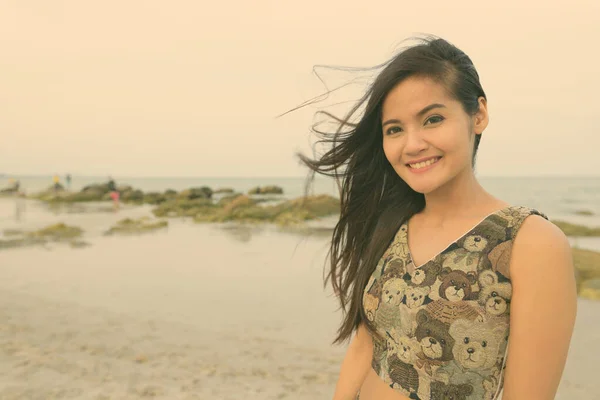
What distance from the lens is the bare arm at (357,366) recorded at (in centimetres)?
239

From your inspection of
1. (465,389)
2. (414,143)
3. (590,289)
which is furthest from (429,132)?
(590,289)

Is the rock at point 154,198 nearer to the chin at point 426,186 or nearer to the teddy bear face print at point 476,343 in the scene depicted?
the chin at point 426,186

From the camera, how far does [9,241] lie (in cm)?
1330

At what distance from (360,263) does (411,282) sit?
1.80ft

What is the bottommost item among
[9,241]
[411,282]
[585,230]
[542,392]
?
[9,241]

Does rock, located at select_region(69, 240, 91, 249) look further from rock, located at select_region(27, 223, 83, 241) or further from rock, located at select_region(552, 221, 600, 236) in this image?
rock, located at select_region(552, 221, 600, 236)

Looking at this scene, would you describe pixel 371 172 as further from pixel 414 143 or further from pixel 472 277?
pixel 472 277

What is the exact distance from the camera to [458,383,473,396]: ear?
1.84 meters

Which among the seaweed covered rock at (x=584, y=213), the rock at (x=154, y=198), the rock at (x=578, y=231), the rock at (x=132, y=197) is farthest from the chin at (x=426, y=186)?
the rock at (x=132, y=197)

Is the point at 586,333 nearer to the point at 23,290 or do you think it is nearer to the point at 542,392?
the point at 542,392

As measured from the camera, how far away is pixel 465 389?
185 centimetres

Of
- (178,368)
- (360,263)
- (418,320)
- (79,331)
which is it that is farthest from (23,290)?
(418,320)

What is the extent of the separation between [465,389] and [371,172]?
4.07ft

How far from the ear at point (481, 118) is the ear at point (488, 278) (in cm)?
64
